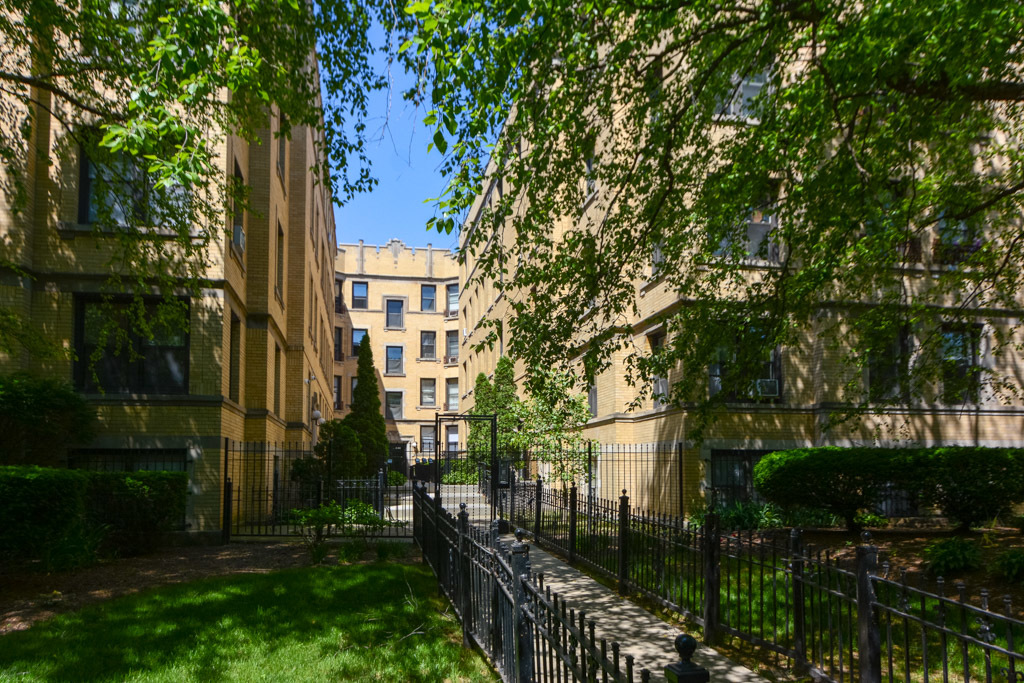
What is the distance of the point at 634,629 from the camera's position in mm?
8016

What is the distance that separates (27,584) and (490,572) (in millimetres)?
7195

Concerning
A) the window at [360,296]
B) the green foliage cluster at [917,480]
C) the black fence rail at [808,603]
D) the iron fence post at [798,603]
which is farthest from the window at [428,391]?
the iron fence post at [798,603]

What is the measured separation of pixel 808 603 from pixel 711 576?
7.49ft

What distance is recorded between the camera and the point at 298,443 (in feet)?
80.3

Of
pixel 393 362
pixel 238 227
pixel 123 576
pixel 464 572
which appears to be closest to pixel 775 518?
pixel 464 572

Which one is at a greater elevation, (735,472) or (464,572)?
(464,572)

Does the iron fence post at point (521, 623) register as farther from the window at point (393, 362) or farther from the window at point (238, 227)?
the window at point (393, 362)

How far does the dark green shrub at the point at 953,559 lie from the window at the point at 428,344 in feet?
138

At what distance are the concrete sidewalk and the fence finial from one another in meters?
2.19

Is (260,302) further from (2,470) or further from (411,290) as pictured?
(411,290)

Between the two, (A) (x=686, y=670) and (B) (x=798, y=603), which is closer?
(A) (x=686, y=670)

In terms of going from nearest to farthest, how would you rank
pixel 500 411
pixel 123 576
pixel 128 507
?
1. pixel 123 576
2. pixel 128 507
3. pixel 500 411

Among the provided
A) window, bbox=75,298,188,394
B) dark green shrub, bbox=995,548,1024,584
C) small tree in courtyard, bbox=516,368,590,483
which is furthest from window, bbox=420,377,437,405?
dark green shrub, bbox=995,548,1024,584

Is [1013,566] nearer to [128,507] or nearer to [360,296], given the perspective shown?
[128,507]
